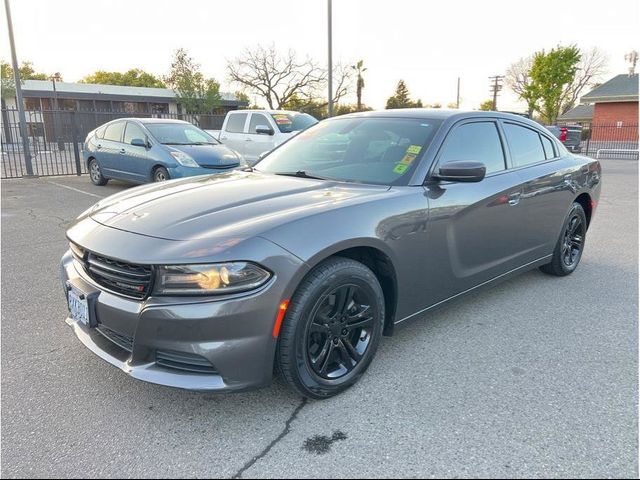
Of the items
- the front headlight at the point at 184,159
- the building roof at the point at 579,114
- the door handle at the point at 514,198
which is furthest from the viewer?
the building roof at the point at 579,114

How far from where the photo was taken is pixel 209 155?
29.2ft

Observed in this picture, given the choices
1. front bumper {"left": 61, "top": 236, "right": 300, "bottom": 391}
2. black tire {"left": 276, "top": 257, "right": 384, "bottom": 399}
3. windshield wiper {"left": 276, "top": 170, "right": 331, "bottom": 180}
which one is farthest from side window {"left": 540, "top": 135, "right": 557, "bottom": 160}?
front bumper {"left": 61, "top": 236, "right": 300, "bottom": 391}

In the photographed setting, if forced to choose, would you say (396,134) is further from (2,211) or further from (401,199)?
(2,211)

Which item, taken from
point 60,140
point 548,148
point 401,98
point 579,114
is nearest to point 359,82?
point 401,98

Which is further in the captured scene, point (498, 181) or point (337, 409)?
point (498, 181)

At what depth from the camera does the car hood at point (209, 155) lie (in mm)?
8766

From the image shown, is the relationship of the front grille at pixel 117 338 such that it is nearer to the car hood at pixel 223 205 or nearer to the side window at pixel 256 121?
the car hood at pixel 223 205

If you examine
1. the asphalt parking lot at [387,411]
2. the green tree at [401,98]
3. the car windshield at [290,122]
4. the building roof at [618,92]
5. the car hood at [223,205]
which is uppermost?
the green tree at [401,98]

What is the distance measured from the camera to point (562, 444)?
2.20 meters

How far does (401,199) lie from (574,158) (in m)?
2.79

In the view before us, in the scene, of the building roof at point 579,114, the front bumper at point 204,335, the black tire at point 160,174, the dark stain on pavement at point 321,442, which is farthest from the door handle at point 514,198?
the building roof at point 579,114

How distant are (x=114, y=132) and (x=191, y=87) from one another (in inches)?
1422

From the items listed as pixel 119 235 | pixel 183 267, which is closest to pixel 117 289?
pixel 119 235

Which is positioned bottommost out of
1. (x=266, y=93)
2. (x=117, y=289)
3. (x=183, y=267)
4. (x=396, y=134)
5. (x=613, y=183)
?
(x=613, y=183)
